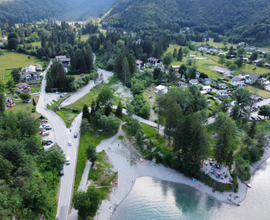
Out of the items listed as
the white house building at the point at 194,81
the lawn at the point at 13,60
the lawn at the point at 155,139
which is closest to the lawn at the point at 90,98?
the lawn at the point at 155,139

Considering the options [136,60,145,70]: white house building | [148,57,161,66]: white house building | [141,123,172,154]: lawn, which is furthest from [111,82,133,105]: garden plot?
[148,57,161,66]: white house building

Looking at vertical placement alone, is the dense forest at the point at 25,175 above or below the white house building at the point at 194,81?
above

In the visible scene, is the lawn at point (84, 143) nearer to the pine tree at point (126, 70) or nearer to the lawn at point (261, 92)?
the pine tree at point (126, 70)

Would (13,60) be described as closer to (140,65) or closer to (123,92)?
(123,92)

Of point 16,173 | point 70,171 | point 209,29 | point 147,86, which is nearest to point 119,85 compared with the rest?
point 147,86

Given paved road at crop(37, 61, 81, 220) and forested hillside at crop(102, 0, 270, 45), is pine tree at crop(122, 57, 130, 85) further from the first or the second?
forested hillside at crop(102, 0, 270, 45)

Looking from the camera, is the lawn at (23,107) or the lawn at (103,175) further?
the lawn at (23,107)

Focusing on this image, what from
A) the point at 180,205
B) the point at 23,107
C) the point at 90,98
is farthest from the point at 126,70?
the point at 180,205
